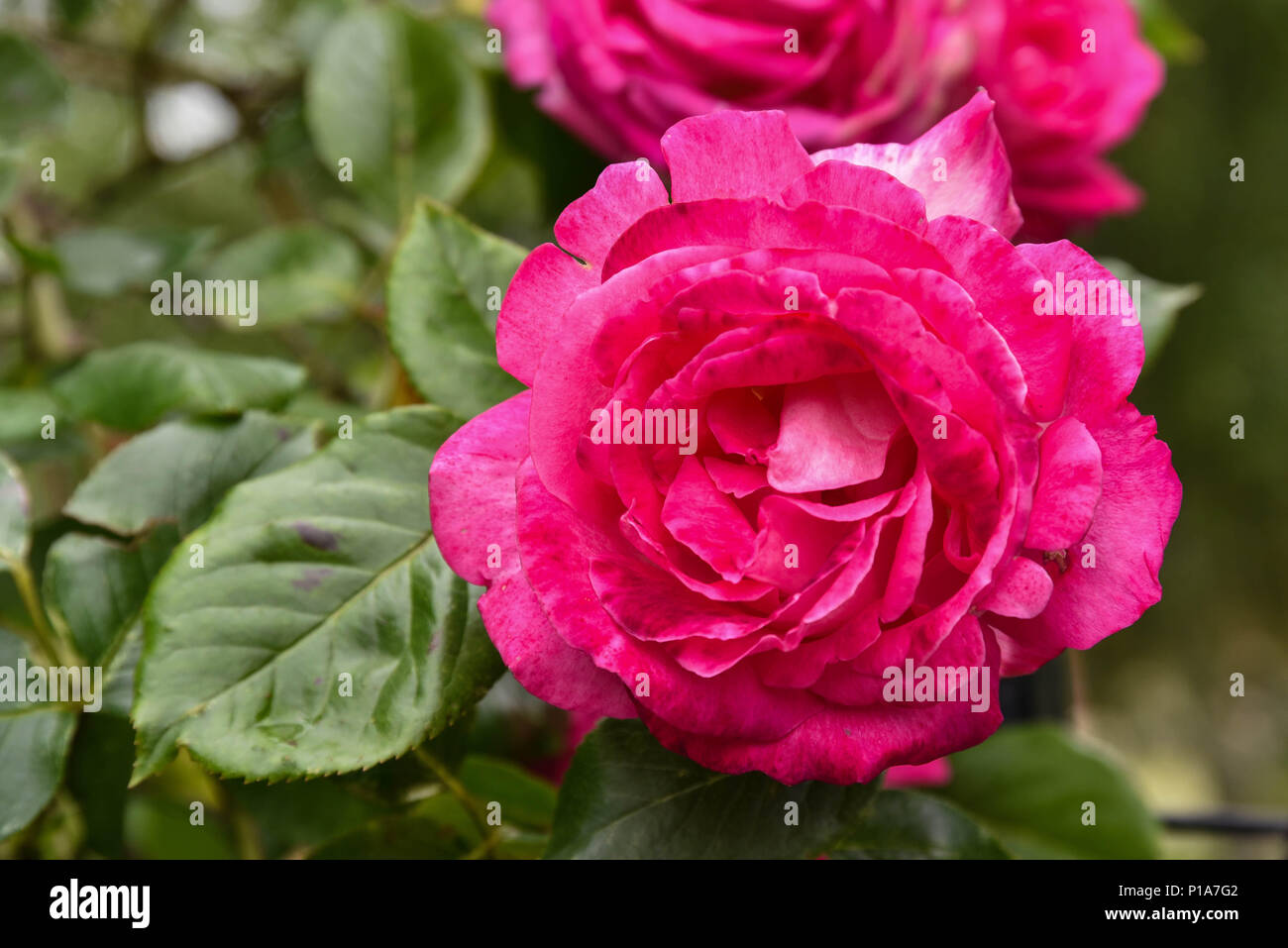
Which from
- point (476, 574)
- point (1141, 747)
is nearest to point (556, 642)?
point (476, 574)

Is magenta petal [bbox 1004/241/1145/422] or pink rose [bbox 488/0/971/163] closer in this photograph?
magenta petal [bbox 1004/241/1145/422]

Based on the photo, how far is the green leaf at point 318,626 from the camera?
0.19 metres

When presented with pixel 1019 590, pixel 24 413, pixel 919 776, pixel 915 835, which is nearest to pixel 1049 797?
pixel 919 776

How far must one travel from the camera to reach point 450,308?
245mm

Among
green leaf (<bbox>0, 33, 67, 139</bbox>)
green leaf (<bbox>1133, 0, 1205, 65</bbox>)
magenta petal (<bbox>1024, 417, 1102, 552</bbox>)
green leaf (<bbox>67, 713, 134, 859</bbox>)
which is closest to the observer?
magenta petal (<bbox>1024, 417, 1102, 552</bbox>)

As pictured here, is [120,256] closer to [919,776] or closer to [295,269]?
[295,269]

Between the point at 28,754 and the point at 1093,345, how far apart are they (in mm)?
244

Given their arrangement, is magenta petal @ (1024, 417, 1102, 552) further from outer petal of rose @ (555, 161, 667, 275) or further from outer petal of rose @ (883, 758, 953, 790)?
outer petal of rose @ (883, 758, 953, 790)

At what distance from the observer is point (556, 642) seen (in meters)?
0.17

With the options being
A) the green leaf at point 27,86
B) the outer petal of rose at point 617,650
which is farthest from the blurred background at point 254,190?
the outer petal of rose at point 617,650

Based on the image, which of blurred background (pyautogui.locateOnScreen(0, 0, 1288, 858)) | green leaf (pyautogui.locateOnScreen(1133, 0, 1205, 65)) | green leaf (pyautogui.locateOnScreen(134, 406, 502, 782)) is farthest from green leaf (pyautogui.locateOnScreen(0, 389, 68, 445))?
green leaf (pyautogui.locateOnScreen(1133, 0, 1205, 65))

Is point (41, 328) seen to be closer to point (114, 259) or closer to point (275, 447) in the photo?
point (114, 259)

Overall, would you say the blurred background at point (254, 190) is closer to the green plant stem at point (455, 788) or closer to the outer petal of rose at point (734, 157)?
the green plant stem at point (455, 788)

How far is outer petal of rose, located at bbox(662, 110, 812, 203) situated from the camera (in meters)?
0.17
